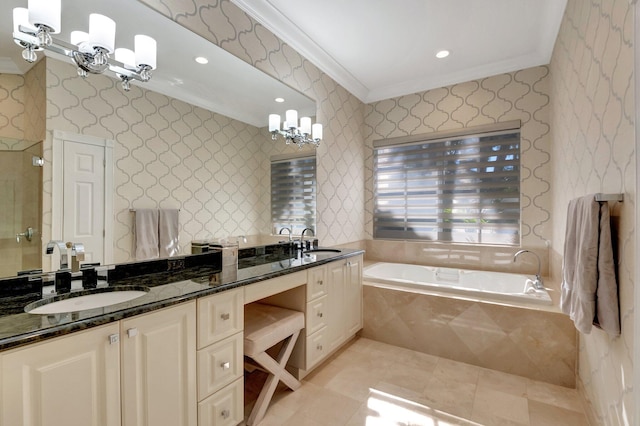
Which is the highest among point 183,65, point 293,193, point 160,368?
point 183,65

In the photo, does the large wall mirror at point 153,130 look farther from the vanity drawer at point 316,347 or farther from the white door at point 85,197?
the vanity drawer at point 316,347

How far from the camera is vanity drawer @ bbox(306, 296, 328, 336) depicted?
2.07 metres

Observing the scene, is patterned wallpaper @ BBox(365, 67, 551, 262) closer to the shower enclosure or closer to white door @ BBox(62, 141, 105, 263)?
white door @ BBox(62, 141, 105, 263)

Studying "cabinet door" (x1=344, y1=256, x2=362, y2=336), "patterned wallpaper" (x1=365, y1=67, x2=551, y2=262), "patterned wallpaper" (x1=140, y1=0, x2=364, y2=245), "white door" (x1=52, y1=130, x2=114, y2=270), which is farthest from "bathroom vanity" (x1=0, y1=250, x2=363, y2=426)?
"patterned wallpaper" (x1=365, y1=67, x2=551, y2=262)

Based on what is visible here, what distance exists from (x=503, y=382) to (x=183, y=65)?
9.85 feet

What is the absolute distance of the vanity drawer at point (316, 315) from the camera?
81.4 inches

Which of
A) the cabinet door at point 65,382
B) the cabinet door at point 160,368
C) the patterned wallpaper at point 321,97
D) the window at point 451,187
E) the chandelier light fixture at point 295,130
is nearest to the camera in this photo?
the cabinet door at point 65,382

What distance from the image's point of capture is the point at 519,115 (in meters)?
2.99

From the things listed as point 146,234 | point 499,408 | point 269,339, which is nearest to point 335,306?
point 269,339

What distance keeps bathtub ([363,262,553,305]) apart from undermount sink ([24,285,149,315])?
2047 mm

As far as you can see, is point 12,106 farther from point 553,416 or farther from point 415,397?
point 553,416

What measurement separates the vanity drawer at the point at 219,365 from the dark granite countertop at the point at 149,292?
10.6 inches

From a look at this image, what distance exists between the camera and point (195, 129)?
6.26ft

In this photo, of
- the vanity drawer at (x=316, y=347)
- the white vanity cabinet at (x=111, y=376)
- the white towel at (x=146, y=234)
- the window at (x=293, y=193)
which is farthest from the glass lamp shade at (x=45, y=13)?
the vanity drawer at (x=316, y=347)
